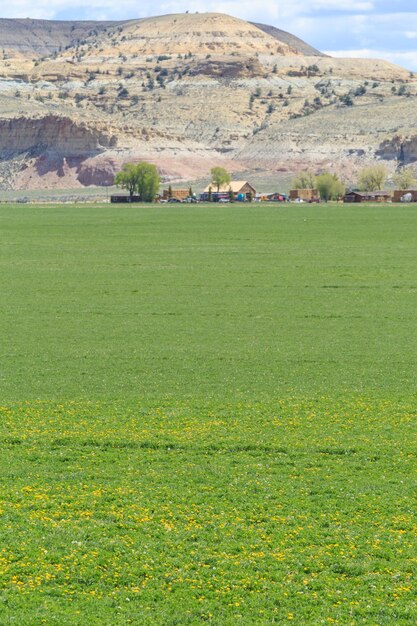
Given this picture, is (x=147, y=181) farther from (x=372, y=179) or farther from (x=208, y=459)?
(x=208, y=459)

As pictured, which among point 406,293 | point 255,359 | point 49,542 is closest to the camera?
point 49,542

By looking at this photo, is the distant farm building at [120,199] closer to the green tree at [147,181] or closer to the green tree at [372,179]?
the green tree at [147,181]

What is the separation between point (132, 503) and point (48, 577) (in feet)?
8.16

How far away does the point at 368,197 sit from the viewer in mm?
149250

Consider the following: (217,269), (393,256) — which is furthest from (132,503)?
(393,256)

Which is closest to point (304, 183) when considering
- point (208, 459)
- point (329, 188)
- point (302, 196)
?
point (302, 196)

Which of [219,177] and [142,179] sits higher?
[219,177]

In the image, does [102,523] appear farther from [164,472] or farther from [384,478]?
[384,478]

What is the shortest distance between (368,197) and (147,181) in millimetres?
29885

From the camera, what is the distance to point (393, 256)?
180 ft

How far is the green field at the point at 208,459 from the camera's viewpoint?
38.4ft

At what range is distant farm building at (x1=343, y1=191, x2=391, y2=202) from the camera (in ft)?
488

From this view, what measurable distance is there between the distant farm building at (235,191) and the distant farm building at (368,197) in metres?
15.2

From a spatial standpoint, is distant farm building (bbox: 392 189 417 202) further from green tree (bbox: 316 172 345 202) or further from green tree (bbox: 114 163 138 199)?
green tree (bbox: 114 163 138 199)
